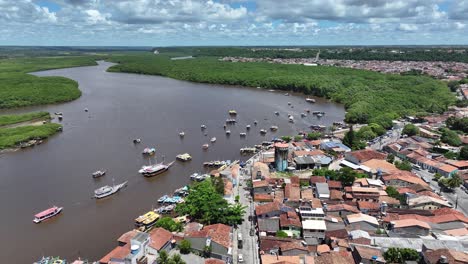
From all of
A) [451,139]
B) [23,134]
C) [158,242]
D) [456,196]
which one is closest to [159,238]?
[158,242]

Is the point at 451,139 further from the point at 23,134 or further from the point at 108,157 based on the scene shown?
the point at 23,134

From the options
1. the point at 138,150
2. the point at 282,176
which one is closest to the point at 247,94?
the point at 138,150

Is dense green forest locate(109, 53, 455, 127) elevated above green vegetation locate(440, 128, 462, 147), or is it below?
above

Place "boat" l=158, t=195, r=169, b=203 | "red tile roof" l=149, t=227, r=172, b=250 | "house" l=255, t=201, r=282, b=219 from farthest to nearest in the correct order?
"boat" l=158, t=195, r=169, b=203 → "house" l=255, t=201, r=282, b=219 → "red tile roof" l=149, t=227, r=172, b=250

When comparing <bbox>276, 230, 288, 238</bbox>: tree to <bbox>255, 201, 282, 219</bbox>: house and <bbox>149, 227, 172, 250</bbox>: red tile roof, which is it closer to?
<bbox>255, 201, 282, 219</bbox>: house

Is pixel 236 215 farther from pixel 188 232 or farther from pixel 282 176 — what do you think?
pixel 282 176

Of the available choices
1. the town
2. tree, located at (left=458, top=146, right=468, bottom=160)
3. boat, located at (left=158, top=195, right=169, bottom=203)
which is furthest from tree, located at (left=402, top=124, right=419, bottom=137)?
boat, located at (left=158, top=195, right=169, bottom=203)
